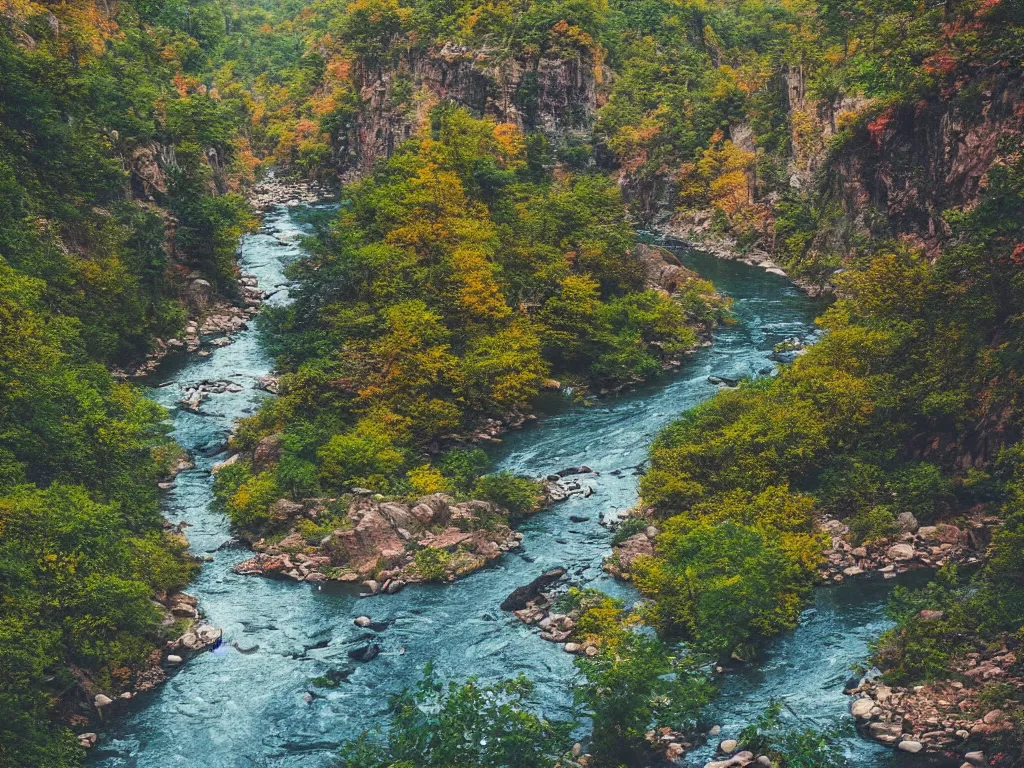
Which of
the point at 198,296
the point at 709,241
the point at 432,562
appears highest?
the point at 198,296

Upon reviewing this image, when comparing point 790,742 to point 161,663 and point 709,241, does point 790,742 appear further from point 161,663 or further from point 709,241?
point 709,241

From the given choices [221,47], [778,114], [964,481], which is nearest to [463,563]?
[964,481]

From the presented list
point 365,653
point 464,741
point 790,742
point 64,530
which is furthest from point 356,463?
point 790,742

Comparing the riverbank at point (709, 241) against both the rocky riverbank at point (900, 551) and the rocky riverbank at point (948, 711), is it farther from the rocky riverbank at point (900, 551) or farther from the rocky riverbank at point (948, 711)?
the rocky riverbank at point (948, 711)

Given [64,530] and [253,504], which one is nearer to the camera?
[64,530]

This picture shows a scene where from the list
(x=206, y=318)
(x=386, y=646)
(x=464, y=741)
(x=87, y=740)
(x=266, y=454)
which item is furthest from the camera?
(x=206, y=318)

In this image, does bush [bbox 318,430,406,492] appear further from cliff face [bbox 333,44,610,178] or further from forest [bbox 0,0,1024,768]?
cliff face [bbox 333,44,610,178]

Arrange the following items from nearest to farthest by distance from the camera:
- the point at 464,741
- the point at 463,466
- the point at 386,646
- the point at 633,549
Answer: the point at 464,741
the point at 386,646
the point at 633,549
the point at 463,466

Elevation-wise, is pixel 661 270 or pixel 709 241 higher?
pixel 661 270
